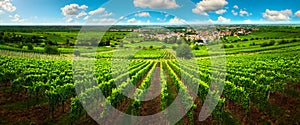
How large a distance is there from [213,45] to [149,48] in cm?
2994

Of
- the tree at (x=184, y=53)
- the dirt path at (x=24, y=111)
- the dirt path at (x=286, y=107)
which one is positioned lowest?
the tree at (x=184, y=53)

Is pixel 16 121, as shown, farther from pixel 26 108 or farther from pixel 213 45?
pixel 213 45

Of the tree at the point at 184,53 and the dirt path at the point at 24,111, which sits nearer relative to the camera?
the dirt path at the point at 24,111

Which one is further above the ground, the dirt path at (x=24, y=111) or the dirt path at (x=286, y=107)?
the dirt path at (x=24, y=111)

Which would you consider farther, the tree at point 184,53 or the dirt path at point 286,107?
the tree at point 184,53

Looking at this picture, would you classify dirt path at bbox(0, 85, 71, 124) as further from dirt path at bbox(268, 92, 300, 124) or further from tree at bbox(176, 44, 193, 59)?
tree at bbox(176, 44, 193, 59)

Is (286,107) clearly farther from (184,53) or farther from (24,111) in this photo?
(184,53)

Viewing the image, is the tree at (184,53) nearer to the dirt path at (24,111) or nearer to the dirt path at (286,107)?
the dirt path at (286,107)

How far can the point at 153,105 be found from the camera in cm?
1948

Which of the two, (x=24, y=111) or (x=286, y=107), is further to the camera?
(x=286, y=107)

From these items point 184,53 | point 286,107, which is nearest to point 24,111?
point 286,107

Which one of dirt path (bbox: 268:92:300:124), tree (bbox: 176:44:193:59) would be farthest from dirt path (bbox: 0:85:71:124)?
tree (bbox: 176:44:193:59)

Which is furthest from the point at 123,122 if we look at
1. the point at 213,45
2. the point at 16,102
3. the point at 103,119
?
the point at 213,45

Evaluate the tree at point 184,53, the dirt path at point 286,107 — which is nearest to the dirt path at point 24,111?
the dirt path at point 286,107
